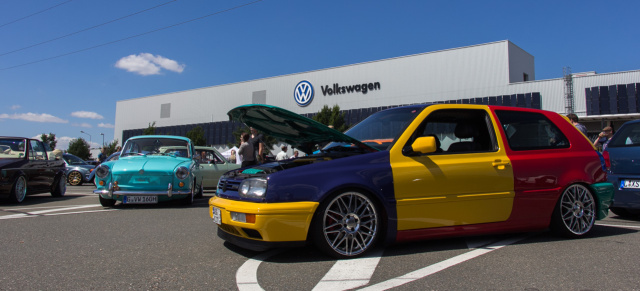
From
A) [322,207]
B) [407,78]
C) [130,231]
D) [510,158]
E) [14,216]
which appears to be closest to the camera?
[322,207]

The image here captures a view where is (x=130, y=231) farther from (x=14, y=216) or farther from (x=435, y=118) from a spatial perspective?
(x=435, y=118)

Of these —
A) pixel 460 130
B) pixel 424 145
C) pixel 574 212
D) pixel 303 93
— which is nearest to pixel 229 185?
pixel 424 145

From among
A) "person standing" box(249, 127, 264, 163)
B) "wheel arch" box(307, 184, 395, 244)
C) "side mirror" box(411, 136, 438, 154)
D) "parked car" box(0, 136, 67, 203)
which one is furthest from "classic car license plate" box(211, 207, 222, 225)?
"parked car" box(0, 136, 67, 203)

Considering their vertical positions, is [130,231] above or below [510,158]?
below

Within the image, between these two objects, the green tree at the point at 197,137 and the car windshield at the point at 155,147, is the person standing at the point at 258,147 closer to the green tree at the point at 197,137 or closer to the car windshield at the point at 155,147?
the car windshield at the point at 155,147

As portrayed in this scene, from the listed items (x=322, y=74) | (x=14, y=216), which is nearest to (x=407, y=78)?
(x=322, y=74)

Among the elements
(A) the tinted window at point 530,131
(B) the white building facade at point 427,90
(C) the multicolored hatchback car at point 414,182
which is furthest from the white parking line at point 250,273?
(B) the white building facade at point 427,90

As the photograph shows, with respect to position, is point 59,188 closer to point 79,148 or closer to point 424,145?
point 424,145

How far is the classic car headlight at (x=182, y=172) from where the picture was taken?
26.1ft

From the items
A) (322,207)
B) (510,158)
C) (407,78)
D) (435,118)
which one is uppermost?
(407,78)

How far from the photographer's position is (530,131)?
4684mm

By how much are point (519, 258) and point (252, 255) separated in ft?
7.66

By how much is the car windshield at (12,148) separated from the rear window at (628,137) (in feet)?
37.2

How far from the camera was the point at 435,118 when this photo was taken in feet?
14.9
